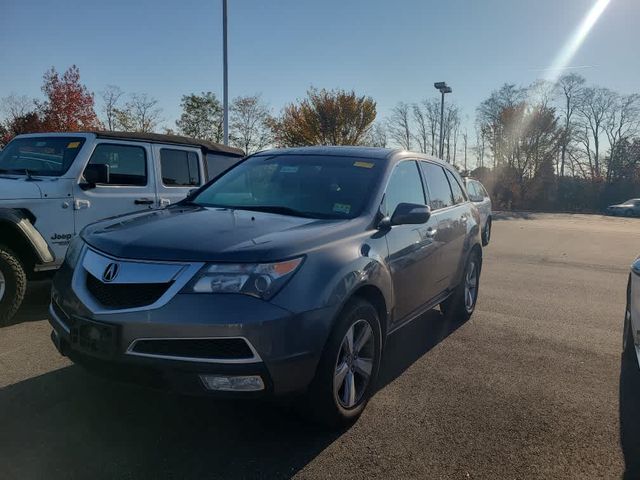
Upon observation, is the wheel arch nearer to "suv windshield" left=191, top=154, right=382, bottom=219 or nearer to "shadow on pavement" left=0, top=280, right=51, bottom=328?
"shadow on pavement" left=0, top=280, right=51, bottom=328

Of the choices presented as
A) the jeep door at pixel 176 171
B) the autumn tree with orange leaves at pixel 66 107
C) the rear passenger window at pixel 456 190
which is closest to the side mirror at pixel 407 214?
the rear passenger window at pixel 456 190

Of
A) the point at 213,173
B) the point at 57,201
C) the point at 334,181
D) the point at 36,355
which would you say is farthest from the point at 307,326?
the point at 213,173

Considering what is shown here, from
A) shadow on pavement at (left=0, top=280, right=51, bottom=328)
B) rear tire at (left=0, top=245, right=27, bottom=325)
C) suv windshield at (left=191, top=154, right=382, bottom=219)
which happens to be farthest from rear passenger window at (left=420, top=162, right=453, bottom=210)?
shadow on pavement at (left=0, top=280, right=51, bottom=328)

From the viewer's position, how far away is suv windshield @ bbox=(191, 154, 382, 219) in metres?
3.81

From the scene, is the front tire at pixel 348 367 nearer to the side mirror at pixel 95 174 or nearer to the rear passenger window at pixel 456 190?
the rear passenger window at pixel 456 190

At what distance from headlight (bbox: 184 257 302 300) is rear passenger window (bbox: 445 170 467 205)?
11.1ft

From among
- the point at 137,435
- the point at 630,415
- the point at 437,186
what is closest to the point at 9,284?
the point at 137,435

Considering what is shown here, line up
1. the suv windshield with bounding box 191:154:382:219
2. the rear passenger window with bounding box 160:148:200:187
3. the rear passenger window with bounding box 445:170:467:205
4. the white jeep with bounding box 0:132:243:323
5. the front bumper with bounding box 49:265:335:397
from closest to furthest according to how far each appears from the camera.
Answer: the front bumper with bounding box 49:265:335:397
the suv windshield with bounding box 191:154:382:219
the white jeep with bounding box 0:132:243:323
the rear passenger window with bounding box 445:170:467:205
the rear passenger window with bounding box 160:148:200:187

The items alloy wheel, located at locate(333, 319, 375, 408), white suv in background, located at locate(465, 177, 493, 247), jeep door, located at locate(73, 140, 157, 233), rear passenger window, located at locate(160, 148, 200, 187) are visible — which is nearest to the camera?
alloy wheel, located at locate(333, 319, 375, 408)

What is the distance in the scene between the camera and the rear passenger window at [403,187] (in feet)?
13.3

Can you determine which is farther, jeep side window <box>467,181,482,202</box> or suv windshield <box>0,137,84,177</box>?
jeep side window <box>467,181,482,202</box>

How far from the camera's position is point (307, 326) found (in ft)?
9.25

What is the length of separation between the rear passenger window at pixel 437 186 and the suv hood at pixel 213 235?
1.68 m

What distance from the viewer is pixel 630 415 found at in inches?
145
